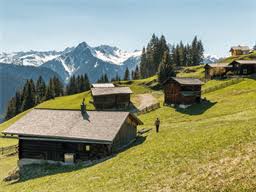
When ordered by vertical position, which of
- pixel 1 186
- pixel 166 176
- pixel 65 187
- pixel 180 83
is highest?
pixel 180 83

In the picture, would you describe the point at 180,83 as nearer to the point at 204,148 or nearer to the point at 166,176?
the point at 204,148

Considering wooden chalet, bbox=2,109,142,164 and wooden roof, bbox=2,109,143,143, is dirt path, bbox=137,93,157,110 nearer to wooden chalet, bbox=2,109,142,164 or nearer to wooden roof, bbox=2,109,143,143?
wooden roof, bbox=2,109,143,143

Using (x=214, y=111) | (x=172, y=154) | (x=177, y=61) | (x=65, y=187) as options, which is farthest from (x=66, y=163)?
(x=177, y=61)

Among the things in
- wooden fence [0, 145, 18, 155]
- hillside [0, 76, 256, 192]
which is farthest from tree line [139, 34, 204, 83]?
hillside [0, 76, 256, 192]

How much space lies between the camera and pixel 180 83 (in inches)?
2726

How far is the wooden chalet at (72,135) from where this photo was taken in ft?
133

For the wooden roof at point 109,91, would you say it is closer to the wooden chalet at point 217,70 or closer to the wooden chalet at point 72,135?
the wooden chalet at point 217,70

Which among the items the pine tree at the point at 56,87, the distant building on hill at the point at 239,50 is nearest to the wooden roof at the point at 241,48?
the distant building on hill at the point at 239,50

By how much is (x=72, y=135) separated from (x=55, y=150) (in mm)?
3207

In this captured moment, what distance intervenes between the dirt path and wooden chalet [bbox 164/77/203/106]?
1307cm

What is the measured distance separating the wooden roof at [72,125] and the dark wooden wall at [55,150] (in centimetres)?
123

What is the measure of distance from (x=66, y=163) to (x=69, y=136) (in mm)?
3509

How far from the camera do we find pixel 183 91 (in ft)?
231

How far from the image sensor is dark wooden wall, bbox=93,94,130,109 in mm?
88500
